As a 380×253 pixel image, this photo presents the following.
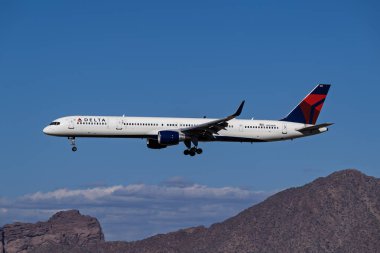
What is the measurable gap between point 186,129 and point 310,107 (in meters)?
24.7

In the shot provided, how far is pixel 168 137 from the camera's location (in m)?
110

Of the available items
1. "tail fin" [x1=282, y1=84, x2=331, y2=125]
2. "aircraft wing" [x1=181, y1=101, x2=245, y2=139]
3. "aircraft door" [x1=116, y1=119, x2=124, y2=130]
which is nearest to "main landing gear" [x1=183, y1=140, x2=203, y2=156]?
"aircraft wing" [x1=181, y1=101, x2=245, y2=139]

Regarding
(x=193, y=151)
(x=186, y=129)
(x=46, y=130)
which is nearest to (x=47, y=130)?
(x=46, y=130)

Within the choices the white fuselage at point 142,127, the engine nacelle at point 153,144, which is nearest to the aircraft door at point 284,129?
the white fuselage at point 142,127

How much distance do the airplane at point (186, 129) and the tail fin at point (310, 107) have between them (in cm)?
17

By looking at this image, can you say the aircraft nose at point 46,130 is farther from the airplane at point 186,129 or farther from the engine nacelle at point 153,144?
the engine nacelle at point 153,144

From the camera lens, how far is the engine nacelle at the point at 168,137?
110 m

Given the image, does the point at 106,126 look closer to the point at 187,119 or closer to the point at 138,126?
the point at 138,126

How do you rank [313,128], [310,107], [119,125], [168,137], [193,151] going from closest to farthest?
1. [168,137]
2. [119,125]
3. [193,151]
4. [313,128]
5. [310,107]

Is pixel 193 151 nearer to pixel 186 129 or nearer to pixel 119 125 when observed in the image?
pixel 186 129

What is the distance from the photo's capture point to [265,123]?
12019cm

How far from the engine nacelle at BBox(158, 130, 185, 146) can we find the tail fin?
810 inches

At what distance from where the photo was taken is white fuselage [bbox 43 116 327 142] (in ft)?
362

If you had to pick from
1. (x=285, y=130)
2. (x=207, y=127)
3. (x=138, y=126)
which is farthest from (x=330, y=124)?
(x=138, y=126)
